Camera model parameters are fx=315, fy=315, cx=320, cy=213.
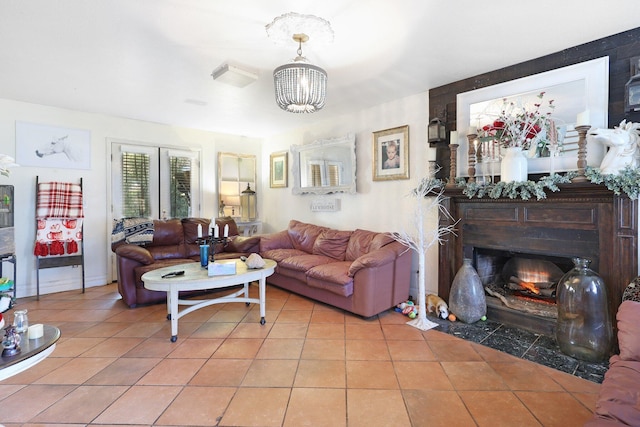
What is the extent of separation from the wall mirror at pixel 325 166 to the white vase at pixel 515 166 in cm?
198

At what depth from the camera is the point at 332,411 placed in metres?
1.80

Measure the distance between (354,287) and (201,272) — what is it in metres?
1.49

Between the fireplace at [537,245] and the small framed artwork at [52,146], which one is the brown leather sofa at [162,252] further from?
the fireplace at [537,245]

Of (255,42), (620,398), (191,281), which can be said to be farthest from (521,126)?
(191,281)

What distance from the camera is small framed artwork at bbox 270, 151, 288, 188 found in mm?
5445

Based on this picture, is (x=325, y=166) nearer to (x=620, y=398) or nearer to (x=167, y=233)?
(x=167, y=233)

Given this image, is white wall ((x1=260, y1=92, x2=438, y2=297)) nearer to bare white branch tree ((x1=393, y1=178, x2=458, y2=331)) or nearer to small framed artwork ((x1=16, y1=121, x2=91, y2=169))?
bare white branch tree ((x1=393, y1=178, x2=458, y2=331))

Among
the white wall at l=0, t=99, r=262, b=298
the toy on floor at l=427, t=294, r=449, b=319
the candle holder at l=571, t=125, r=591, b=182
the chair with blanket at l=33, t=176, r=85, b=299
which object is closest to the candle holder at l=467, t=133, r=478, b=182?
the candle holder at l=571, t=125, r=591, b=182

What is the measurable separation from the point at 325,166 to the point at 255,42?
243 centimetres

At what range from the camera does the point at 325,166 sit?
4.70 metres

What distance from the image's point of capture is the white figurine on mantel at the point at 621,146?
2.20m

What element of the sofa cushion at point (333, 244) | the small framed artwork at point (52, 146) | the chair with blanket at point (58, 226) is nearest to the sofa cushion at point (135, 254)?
the chair with blanket at point (58, 226)

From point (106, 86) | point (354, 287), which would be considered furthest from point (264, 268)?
point (106, 86)

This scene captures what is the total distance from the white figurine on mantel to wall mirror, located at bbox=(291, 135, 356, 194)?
2.60 meters
